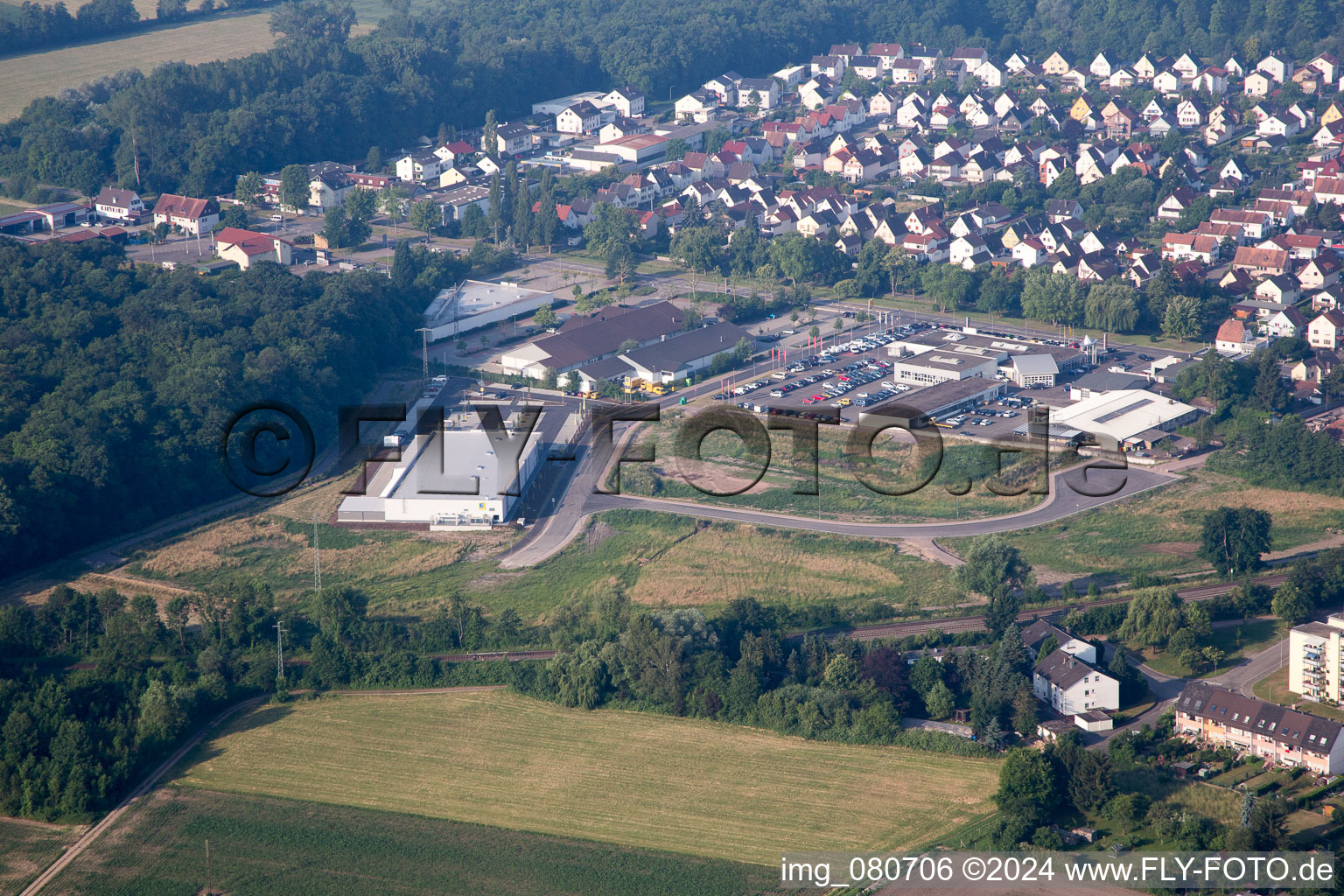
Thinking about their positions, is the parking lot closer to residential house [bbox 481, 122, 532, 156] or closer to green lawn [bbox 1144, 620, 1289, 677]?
green lawn [bbox 1144, 620, 1289, 677]

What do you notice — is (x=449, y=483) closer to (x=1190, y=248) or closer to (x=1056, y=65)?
(x=1190, y=248)

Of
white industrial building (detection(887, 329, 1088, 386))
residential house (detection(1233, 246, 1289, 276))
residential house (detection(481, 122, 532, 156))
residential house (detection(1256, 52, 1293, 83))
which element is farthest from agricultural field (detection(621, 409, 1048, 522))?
residential house (detection(1256, 52, 1293, 83))

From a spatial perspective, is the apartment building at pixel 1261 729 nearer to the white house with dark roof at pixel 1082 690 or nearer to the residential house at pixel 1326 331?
the white house with dark roof at pixel 1082 690

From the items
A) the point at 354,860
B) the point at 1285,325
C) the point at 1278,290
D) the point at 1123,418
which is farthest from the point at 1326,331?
the point at 354,860

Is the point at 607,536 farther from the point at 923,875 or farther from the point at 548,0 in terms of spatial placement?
the point at 548,0

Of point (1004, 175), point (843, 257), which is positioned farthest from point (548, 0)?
point (843, 257)

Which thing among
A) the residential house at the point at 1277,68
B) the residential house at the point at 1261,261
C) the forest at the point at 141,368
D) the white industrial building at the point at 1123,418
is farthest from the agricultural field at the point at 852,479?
the residential house at the point at 1277,68
